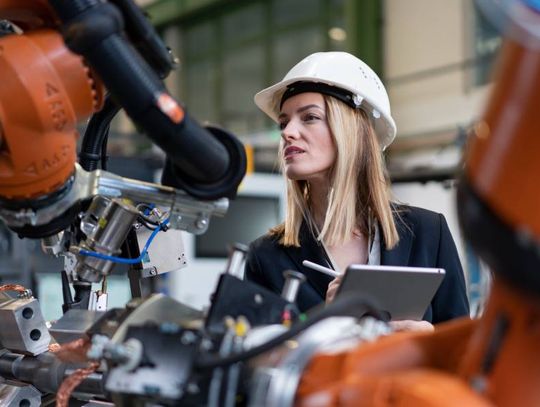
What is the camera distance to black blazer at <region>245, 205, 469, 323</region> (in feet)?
6.49

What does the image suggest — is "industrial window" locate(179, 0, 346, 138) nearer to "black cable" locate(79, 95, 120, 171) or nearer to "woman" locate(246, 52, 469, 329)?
"woman" locate(246, 52, 469, 329)

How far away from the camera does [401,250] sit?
2.02m

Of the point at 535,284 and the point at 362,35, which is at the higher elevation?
the point at 535,284

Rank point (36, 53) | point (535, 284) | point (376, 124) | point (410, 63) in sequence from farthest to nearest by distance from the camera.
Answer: point (410, 63) < point (376, 124) < point (36, 53) < point (535, 284)

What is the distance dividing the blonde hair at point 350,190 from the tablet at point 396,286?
45 cm

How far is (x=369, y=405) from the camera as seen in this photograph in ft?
2.32

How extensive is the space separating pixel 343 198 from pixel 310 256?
0.20m

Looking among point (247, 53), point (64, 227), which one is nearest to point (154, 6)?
point (247, 53)

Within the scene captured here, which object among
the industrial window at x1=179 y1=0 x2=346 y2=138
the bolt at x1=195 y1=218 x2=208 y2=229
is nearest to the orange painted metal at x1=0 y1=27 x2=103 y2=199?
the bolt at x1=195 y1=218 x2=208 y2=229

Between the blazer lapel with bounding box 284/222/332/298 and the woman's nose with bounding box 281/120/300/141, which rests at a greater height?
the woman's nose with bounding box 281/120/300/141

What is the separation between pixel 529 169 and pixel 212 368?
0.40 m

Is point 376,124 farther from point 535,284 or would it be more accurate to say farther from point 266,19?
point 266,19

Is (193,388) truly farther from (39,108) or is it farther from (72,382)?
(39,108)

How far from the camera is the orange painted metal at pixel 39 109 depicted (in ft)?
2.99
